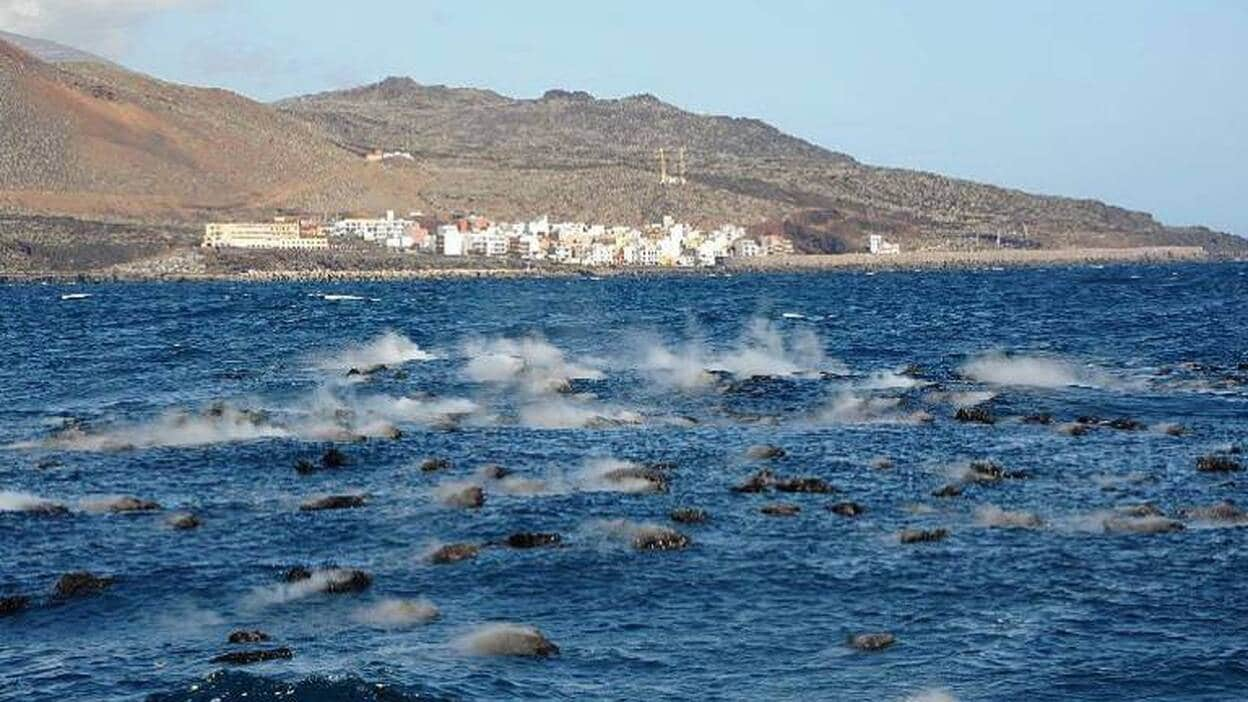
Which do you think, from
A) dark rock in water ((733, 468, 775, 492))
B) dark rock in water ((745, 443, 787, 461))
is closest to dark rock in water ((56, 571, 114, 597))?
dark rock in water ((733, 468, 775, 492))

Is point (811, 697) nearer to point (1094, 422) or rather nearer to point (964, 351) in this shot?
point (1094, 422)

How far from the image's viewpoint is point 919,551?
30375 mm

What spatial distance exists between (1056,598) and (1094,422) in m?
23.3

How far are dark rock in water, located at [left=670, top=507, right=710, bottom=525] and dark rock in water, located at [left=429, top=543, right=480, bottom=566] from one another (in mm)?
4762

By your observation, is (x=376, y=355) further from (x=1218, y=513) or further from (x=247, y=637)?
(x=247, y=637)

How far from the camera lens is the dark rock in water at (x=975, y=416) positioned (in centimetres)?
5000

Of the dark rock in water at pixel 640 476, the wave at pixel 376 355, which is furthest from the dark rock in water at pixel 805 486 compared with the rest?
the wave at pixel 376 355

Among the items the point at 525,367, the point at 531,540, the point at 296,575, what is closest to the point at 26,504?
the point at 296,575

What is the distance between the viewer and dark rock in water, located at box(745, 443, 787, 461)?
1663 inches

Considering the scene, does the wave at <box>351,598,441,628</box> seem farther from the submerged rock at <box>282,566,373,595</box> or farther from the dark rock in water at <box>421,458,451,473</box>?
the dark rock in water at <box>421,458,451,473</box>

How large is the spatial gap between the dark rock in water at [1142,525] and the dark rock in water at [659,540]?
8277mm

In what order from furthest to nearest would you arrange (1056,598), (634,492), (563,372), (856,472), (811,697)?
(563,372), (856,472), (634,492), (1056,598), (811,697)

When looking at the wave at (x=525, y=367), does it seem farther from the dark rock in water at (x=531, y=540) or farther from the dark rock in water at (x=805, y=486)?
the dark rock in water at (x=531, y=540)

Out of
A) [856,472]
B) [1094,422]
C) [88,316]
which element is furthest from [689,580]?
[88,316]
